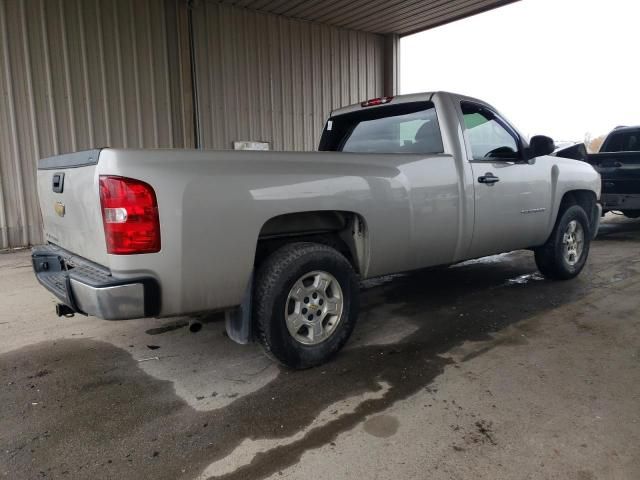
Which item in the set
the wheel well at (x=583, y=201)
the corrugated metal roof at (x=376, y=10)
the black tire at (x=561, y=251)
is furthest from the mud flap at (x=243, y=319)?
the corrugated metal roof at (x=376, y=10)

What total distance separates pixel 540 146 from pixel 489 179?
76 centimetres

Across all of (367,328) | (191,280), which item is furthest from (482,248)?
(191,280)

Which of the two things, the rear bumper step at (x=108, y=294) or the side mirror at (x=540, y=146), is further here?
the side mirror at (x=540, y=146)

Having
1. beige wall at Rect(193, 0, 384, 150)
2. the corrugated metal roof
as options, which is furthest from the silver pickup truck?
the corrugated metal roof

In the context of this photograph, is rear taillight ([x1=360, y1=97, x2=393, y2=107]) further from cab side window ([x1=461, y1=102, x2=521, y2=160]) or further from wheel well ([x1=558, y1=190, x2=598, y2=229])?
wheel well ([x1=558, y1=190, x2=598, y2=229])

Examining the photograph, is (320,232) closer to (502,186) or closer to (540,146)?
(502,186)

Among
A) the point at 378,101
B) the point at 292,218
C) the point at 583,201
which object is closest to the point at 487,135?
the point at 378,101

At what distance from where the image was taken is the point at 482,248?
14.0ft

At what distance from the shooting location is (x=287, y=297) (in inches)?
119

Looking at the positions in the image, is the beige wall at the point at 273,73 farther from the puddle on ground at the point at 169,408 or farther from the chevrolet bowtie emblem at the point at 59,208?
the puddle on ground at the point at 169,408

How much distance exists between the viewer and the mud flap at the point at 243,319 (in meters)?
2.94

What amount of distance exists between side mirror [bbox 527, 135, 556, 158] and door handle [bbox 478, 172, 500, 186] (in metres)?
0.63

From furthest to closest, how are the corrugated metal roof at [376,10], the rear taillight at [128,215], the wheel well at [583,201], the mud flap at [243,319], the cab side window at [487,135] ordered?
the corrugated metal roof at [376,10], the wheel well at [583,201], the cab side window at [487,135], the mud flap at [243,319], the rear taillight at [128,215]

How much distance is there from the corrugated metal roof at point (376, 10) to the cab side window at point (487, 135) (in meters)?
7.01
